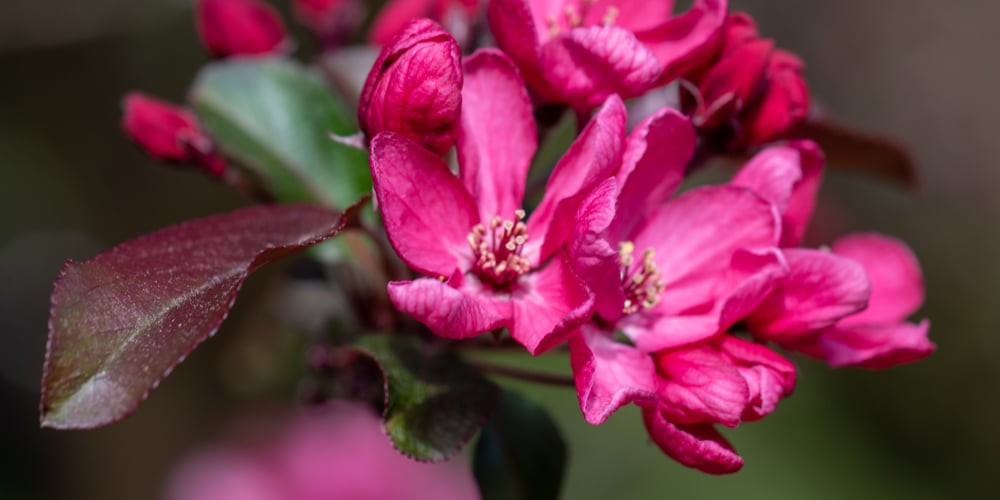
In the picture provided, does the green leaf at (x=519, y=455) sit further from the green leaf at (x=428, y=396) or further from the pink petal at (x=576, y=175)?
the pink petal at (x=576, y=175)

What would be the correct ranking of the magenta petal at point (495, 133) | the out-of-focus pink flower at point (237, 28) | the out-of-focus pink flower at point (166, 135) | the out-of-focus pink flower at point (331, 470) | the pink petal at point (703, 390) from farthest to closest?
1. the out-of-focus pink flower at point (331, 470)
2. the out-of-focus pink flower at point (237, 28)
3. the out-of-focus pink flower at point (166, 135)
4. the magenta petal at point (495, 133)
5. the pink petal at point (703, 390)

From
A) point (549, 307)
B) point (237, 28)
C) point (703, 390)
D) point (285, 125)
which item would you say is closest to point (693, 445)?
point (703, 390)

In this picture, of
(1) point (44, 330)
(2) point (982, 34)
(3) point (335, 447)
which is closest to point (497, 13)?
(3) point (335, 447)

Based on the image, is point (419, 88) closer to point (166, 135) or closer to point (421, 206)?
point (421, 206)

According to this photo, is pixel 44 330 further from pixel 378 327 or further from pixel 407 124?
pixel 407 124

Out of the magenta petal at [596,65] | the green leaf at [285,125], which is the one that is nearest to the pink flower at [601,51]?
the magenta petal at [596,65]

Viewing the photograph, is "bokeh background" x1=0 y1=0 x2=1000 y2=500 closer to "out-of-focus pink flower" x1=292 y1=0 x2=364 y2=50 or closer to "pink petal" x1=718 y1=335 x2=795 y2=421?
"out-of-focus pink flower" x1=292 y1=0 x2=364 y2=50

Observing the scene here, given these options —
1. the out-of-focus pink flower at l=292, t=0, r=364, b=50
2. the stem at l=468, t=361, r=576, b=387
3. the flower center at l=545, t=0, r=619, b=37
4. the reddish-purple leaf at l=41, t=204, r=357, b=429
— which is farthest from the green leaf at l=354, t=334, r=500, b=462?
the out-of-focus pink flower at l=292, t=0, r=364, b=50
